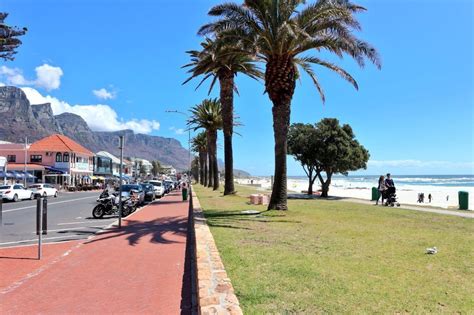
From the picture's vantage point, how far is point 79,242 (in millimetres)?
12406

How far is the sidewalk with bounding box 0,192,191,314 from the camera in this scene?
6.44m

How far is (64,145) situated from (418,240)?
67191 millimetres

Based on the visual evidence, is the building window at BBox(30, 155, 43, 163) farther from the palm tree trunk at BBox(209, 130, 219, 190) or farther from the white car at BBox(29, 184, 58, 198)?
the palm tree trunk at BBox(209, 130, 219, 190)

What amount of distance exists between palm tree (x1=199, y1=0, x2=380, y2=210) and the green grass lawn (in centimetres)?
576

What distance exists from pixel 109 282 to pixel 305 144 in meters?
33.0

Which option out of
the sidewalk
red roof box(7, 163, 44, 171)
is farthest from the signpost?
red roof box(7, 163, 44, 171)

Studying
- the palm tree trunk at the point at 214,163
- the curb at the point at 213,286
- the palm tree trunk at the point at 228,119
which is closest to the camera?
the curb at the point at 213,286

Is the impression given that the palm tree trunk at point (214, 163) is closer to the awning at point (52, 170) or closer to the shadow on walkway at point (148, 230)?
the shadow on walkway at point (148, 230)

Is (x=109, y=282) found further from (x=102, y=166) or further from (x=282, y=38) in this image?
(x=102, y=166)

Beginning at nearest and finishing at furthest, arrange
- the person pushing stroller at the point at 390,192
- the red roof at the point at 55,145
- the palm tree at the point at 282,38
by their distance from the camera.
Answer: the palm tree at the point at 282,38, the person pushing stroller at the point at 390,192, the red roof at the point at 55,145

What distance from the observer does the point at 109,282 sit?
783 cm

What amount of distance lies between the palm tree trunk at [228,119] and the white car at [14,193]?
16.8 meters

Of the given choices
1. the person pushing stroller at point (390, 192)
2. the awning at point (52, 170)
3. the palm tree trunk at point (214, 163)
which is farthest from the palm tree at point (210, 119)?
the awning at point (52, 170)

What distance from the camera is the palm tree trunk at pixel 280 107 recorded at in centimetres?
1730
